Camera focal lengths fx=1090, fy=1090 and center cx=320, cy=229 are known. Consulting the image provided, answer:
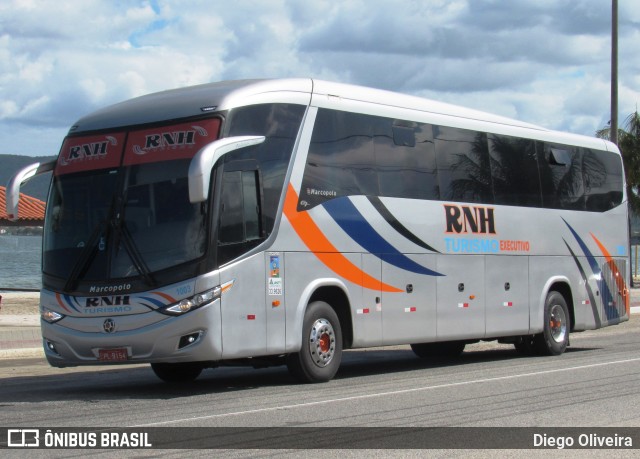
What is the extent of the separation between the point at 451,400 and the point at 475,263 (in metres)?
5.62

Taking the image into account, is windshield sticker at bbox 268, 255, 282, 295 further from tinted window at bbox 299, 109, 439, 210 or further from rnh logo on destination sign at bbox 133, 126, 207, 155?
rnh logo on destination sign at bbox 133, 126, 207, 155

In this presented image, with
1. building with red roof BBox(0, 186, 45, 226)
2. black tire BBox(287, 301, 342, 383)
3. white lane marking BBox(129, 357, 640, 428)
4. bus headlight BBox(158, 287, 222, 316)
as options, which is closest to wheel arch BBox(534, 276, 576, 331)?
white lane marking BBox(129, 357, 640, 428)

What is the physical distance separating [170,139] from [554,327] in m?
9.02

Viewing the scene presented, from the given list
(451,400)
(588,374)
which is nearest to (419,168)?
(588,374)

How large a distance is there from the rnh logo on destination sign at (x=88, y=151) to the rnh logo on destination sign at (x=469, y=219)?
561cm

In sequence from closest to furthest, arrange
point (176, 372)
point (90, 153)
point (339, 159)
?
point (90, 153) → point (339, 159) → point (176, 372)

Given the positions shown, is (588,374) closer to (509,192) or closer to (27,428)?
(509,192)

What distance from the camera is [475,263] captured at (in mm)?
17344

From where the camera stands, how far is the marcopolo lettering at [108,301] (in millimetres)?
12695

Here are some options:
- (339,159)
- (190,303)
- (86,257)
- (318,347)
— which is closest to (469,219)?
(339,159)

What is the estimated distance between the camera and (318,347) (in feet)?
46.5

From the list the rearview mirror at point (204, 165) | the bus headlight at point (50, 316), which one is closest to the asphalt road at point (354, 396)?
the bus headlight at point (50, 316)

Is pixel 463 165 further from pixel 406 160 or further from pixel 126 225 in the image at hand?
pixel 126 225

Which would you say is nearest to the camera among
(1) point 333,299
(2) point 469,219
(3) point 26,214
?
(1) point 333,299
